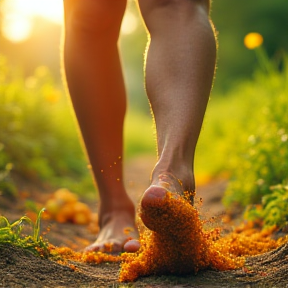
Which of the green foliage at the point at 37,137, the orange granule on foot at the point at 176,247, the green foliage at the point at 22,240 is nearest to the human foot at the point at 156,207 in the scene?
the orange granule on foot at the point at 176,247

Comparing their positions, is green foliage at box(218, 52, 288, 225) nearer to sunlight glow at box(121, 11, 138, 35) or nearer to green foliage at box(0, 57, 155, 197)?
green foliage at box(0, 57, 155, 197)

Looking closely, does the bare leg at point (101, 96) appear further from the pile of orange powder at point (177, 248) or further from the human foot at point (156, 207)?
the human foot at point (156, 207)

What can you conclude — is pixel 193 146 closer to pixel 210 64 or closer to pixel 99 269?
pixel 210 64

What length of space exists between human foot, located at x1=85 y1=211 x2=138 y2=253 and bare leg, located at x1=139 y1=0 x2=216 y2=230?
2.34ft

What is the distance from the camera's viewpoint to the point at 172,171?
1841 mm

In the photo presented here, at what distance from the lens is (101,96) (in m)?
2.63

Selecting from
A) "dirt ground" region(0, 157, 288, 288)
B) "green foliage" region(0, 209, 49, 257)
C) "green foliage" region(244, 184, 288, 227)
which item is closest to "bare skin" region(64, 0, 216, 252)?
"dirt ground" region(0, 157, 288, 288)

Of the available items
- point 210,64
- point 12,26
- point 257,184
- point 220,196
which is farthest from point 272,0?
point 210,64

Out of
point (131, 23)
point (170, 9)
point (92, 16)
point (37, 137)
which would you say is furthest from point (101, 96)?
point (131, 23)

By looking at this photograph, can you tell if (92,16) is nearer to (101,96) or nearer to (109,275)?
(101,96)

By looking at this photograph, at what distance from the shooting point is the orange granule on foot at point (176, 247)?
1.64 metres

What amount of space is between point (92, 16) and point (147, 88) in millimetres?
573

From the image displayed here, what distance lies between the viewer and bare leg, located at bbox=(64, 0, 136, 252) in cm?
249

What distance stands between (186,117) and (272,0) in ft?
52.5
